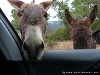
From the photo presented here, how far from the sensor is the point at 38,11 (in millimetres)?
3662

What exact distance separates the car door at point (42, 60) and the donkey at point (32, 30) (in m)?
0.10

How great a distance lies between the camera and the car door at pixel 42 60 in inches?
104

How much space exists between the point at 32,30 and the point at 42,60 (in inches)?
13.1

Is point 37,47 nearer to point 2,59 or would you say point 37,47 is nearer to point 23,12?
point 2,59

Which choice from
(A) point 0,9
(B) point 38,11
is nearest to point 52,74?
(A) point 0,9

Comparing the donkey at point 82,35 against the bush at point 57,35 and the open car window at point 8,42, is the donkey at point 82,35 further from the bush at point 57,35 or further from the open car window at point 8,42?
the open car window at point 8,42

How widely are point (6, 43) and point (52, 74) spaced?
0.49 metres

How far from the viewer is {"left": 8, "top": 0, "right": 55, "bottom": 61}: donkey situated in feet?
8.57

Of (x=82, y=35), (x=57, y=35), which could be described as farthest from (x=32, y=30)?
(x=57, y=35)

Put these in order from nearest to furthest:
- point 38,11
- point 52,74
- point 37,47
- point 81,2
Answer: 1. point 37,47
2. point 52,74
3. point 38,11
4. point 81,2

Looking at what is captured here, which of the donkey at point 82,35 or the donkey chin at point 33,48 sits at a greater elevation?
the donkey chin at point 33,48

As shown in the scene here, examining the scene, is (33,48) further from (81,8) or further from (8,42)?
(81,8)

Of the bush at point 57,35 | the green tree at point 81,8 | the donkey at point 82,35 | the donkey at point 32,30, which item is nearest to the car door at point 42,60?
the donkey at point 32,30

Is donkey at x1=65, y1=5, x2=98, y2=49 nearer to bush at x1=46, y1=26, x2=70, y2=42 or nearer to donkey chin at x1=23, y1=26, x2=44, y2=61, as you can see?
bush at x1=46, y1=26, x2=70, y2=42
